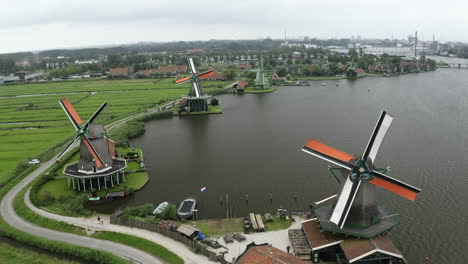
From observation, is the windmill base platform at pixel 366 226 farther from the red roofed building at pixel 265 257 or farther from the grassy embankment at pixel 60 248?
the grassy embankment at pixel 60 248

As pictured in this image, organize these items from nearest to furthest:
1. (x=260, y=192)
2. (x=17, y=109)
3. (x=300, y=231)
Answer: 1. (x=300, y=231)
2. (x=260, y=192)
3. (x=17, y=109)

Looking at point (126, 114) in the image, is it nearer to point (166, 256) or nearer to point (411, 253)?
point (166, 256)

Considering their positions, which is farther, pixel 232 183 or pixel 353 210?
pixel 232 183

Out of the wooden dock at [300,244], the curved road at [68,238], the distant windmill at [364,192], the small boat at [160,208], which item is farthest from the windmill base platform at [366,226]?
the small boat at [160,208]

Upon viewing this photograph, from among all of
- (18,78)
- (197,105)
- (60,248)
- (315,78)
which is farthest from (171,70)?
(60,248)

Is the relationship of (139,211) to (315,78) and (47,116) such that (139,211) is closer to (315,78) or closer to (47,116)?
(47,116)

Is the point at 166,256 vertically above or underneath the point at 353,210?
underneath

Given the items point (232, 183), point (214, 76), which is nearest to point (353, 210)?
point (232, 183)

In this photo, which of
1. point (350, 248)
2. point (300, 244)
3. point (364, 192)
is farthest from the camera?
point (300, 244)
